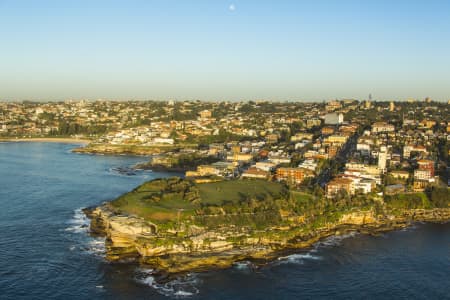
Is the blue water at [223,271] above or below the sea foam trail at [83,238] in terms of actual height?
below

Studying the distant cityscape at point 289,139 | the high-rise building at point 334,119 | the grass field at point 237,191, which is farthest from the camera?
the high-rise building at point 334,119

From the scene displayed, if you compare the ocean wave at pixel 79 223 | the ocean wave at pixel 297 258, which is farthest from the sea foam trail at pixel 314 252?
the ocean wave at pixel 79 223

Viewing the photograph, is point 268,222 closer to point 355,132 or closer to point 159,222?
point 159,222

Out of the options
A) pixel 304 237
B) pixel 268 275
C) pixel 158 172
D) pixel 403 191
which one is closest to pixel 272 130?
pixel 158 172

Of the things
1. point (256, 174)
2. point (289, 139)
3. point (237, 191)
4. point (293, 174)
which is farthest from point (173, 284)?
point (289, 139)

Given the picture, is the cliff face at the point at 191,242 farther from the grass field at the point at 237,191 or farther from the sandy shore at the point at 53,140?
the sandy shore at the point at 53,140

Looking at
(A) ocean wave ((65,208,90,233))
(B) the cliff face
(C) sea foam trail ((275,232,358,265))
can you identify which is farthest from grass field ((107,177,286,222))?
(C) sea foam trail ((275,232,358,265))

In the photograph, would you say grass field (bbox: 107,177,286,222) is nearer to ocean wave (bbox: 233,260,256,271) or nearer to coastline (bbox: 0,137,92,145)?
ocean wave (bbox: 233,260,256,271)

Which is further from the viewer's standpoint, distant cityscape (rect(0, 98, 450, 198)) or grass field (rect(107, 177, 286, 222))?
distant cityscape (rect(0, 98, 450, 198))
